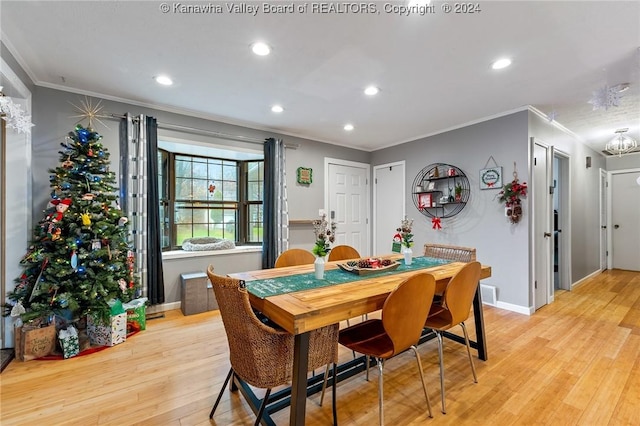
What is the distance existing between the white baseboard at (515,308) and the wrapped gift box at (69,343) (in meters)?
4.61

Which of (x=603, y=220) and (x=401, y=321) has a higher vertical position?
(x=603, y=220)

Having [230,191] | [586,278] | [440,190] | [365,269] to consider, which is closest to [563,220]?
[586,278]

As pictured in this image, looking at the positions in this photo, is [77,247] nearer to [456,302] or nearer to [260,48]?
[260,48]

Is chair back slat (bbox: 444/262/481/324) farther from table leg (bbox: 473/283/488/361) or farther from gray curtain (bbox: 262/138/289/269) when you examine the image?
gray curtain (bbox: 262/138/289/269)

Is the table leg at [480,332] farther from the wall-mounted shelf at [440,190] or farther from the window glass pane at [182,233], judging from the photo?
the window glass pane at [182,233]

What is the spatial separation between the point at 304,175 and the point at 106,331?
3.15m

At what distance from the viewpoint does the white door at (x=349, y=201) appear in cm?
496

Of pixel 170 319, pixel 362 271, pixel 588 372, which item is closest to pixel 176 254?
pixel 170 319

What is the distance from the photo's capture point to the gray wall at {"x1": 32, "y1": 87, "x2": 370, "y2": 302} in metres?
2.70

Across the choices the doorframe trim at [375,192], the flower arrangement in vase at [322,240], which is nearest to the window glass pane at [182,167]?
the flower arrangement in vase at [322,240]

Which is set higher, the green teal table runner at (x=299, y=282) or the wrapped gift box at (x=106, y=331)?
the green teal table runner at (x=299, y=282)

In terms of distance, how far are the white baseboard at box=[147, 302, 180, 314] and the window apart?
776 mm

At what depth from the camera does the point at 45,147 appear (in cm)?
273

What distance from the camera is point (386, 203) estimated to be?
17.0 feet
